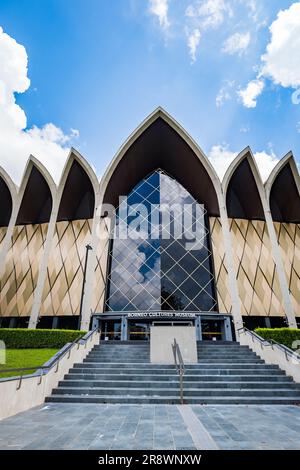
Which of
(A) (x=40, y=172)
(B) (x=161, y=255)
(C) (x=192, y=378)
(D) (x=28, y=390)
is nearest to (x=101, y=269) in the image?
(B) (x=161, y=255)

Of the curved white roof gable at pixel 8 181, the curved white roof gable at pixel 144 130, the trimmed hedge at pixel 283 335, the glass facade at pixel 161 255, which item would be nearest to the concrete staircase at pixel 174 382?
the trimmed hedge at pixel 283 335

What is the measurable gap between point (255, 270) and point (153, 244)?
26.8 feet

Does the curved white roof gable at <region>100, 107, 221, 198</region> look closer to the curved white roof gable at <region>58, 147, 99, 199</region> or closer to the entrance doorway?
A: the curved white roof gable at <region>58, 147, 99, 199</region>

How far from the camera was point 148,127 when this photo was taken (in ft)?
64.3

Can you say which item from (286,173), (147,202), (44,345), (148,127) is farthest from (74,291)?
(286,173)

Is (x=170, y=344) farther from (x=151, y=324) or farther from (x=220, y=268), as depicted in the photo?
(x=220, y=268)

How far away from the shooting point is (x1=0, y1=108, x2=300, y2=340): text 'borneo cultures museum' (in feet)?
54.6

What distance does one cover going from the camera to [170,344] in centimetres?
876

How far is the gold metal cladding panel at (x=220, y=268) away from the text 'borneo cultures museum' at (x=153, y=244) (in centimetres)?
8

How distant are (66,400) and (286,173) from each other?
70.0ft

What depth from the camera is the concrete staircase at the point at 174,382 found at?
6.20 meters

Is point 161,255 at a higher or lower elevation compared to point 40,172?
lower

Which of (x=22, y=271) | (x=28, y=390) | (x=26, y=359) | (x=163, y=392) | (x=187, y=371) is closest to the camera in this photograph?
(x=28, y=390)
